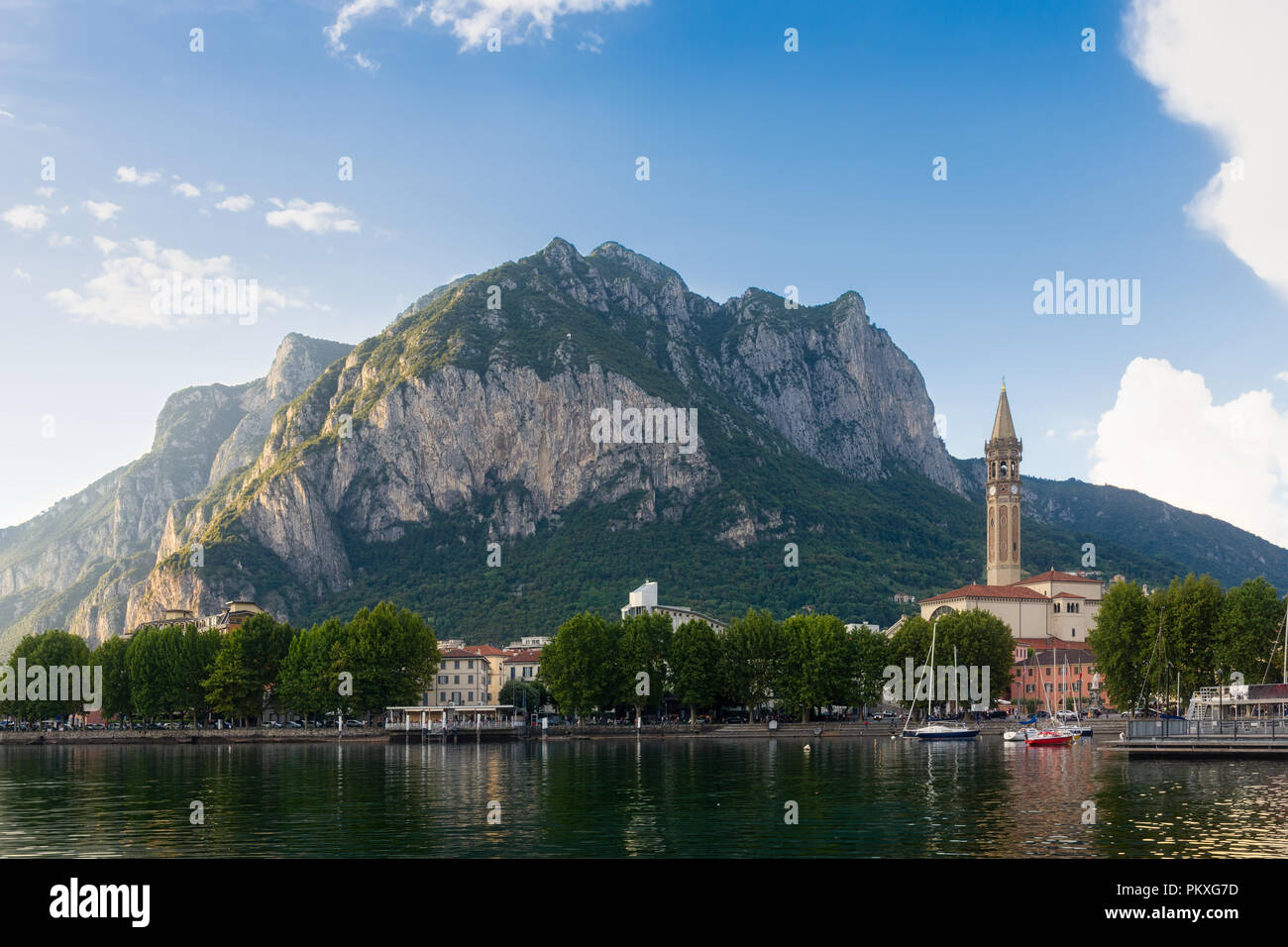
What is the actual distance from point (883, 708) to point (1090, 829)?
135922mm

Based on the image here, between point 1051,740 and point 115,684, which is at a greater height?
point 115,684

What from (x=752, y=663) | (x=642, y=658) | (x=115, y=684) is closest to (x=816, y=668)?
(x=752, y=663)

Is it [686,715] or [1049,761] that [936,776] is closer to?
[1049,761]

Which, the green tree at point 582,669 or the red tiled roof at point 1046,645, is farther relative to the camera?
the red tiled roof at point 1046,645

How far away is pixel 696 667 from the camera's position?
441ft

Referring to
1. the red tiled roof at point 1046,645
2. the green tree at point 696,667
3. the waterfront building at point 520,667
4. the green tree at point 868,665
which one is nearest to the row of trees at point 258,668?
the green tree at point 696,667

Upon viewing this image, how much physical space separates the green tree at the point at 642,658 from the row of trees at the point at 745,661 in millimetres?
121

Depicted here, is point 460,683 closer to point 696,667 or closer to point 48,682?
point 696,667

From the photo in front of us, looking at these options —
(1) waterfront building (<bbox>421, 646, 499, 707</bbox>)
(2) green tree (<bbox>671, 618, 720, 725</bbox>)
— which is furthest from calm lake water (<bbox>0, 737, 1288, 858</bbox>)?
(1) waterfront building (<bbox>421, 646, 499, 707</bbox>)

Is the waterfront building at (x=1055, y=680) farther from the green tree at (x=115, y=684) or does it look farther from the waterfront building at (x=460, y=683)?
the green tree at (x=115, y=684)

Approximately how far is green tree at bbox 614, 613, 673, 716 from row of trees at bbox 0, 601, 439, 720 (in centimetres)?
2297

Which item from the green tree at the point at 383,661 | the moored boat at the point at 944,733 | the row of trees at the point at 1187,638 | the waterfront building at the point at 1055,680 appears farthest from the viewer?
the waterfront building at the point at 1055,680

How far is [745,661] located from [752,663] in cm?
90

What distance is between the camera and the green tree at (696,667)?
134500 millimetres
